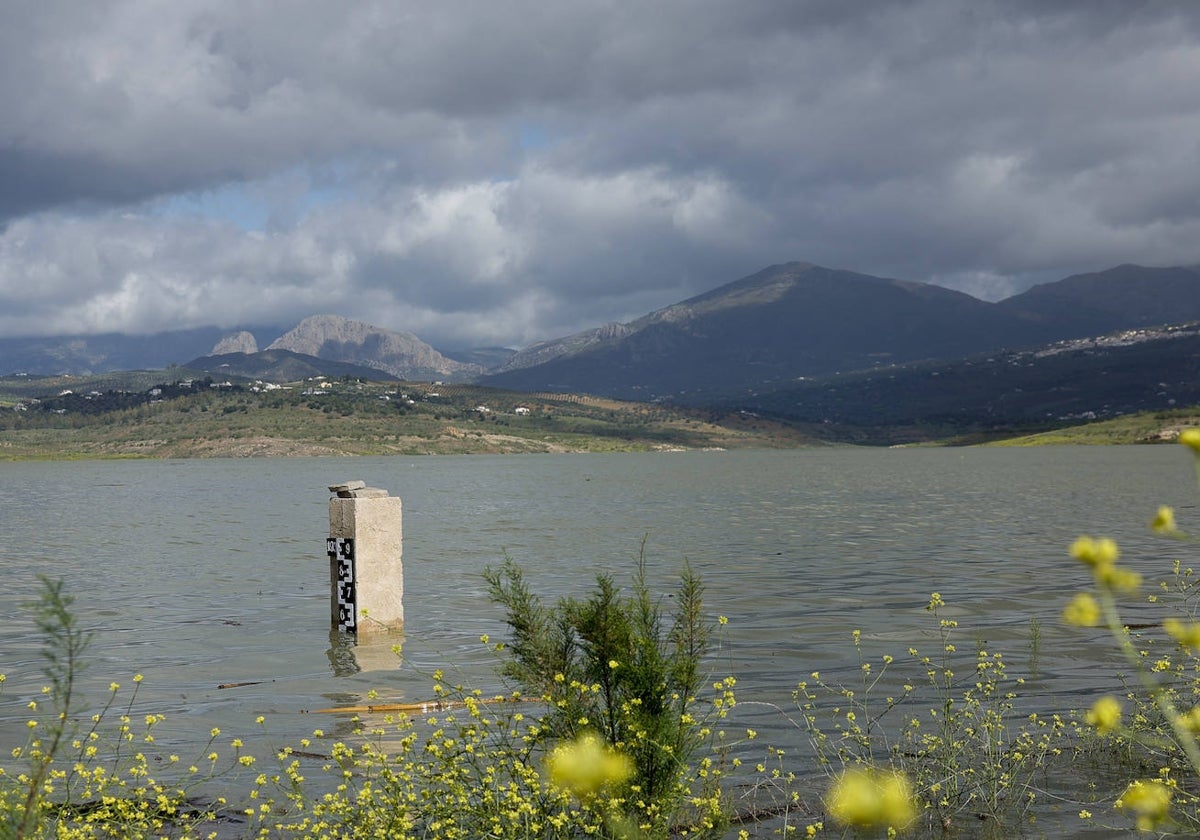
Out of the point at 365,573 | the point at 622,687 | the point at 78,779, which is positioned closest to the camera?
the point at 622,687

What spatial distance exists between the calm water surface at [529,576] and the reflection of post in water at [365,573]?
31cm

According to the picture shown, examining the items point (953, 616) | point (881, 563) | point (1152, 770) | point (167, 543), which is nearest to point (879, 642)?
point (953, 616)

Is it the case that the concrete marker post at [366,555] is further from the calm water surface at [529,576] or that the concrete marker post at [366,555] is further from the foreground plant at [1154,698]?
the foreground plant at [1154,698]

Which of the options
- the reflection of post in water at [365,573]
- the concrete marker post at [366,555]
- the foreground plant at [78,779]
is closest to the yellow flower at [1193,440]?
the foreground plant at [78,779]

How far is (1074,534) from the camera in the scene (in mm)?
44625

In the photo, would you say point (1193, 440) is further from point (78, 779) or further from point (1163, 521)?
point (78, 779)

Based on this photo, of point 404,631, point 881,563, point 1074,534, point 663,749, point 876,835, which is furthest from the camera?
point 1074,534

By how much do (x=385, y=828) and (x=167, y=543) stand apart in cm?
4229

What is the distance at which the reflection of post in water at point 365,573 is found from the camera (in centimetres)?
2159

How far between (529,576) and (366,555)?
13022mm

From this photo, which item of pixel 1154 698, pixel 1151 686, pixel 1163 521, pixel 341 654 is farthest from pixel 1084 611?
pixel 341 654

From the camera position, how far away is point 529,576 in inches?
1355

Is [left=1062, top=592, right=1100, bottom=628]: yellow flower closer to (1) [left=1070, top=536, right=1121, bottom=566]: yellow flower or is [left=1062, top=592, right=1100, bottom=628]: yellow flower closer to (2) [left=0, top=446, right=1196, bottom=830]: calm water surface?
(1) [left=1070, top=536, right=1121, bottom=566]: yellow flower

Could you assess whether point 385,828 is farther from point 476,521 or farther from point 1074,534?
point 476,521
